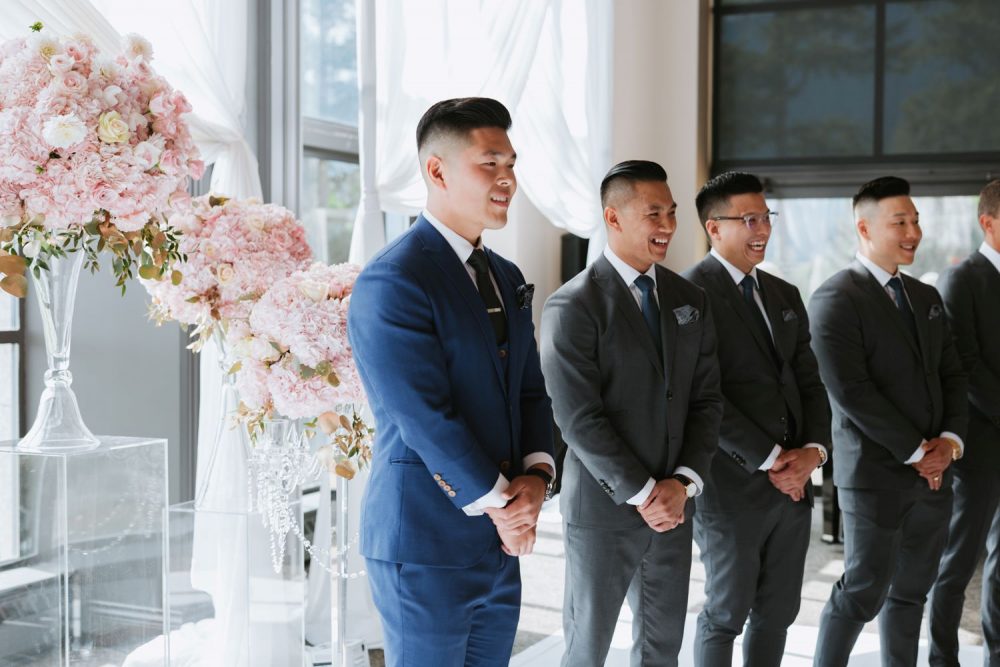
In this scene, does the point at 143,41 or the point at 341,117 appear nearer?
the point at 143,41

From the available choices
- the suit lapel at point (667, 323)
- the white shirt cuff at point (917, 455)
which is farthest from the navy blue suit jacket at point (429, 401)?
the white shirt cuff at point (917, 455)

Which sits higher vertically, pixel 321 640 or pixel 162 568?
pixel 162 568

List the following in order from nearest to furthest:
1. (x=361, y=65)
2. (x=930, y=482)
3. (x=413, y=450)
Result: (x=413, y=450) < (x=930, y=482) < (x=361, y=65)

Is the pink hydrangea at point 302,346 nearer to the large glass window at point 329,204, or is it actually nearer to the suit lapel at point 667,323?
the suit lapel at point 667,323

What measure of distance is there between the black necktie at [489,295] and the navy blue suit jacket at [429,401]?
5cm

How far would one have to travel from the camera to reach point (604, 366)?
2740 mm

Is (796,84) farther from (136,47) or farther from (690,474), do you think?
(136,47)

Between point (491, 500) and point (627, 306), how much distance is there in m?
0.92

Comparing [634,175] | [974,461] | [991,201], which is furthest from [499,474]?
[991,201]

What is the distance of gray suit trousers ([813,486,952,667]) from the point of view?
3322 millimetres

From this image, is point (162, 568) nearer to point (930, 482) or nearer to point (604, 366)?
point (604, 366)

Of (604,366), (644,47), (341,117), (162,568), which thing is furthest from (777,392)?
(644,47)

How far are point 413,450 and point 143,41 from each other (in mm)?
A: 1004

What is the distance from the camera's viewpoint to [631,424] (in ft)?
8.97
